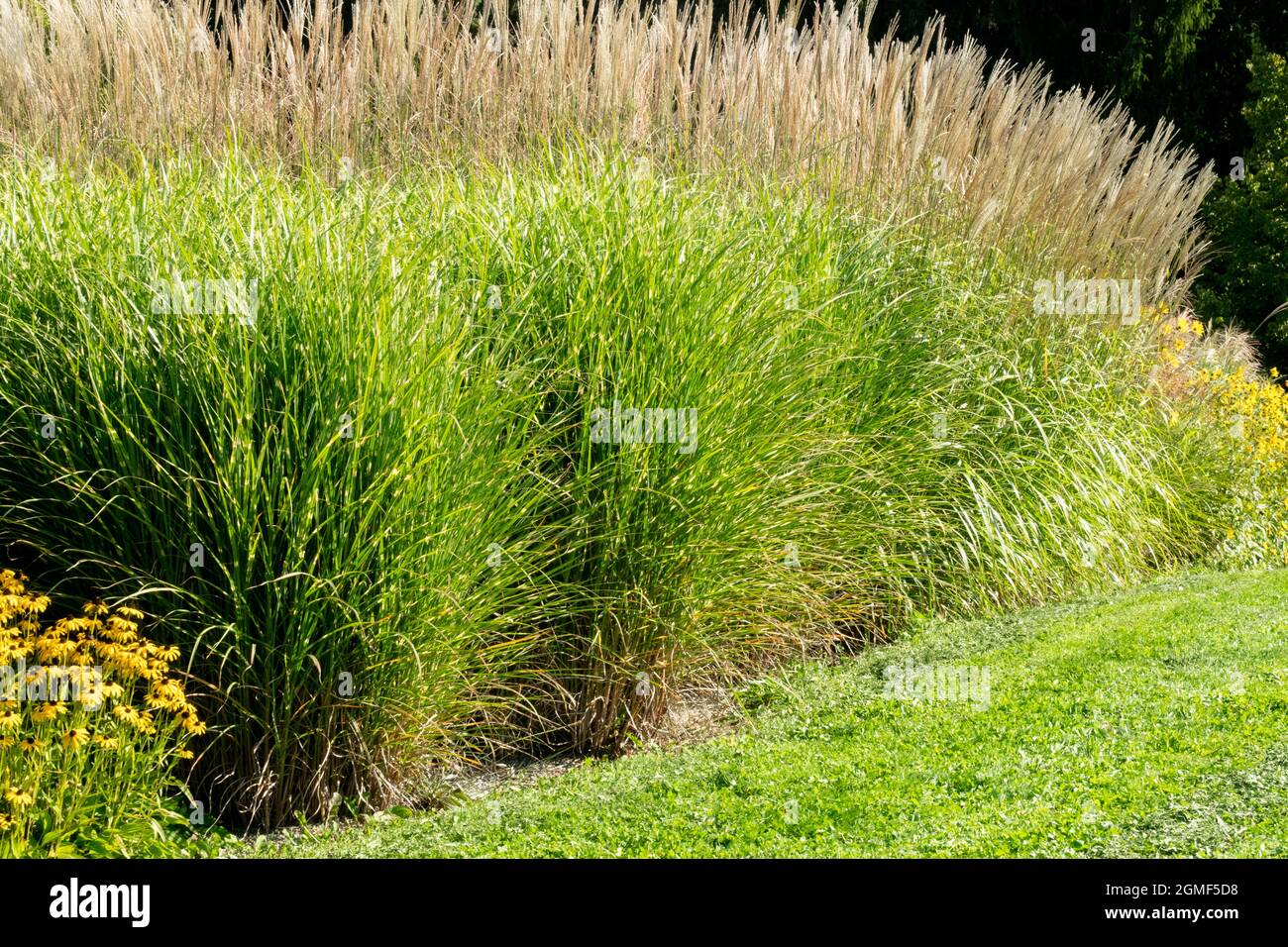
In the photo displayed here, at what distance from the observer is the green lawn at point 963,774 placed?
371 centimetres

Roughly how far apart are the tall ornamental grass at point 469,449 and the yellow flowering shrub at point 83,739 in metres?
0.21

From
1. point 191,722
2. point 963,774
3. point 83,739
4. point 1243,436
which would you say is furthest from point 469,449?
point 1243,436

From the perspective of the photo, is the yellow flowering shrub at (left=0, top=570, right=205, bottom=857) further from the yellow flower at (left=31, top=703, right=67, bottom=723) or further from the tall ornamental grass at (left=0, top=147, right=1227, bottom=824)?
the tall ornamental grass at (left=0, top=147, right=1227, bottom=824)

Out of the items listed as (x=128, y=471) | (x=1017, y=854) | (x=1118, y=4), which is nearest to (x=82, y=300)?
(x=128, y=471)

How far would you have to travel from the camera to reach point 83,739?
338cm

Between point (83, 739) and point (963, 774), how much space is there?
2.74 metres

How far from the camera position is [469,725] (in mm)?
4430

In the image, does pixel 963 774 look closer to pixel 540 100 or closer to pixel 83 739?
pixel 83 739

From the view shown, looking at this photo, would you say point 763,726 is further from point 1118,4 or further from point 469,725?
point 1118,4

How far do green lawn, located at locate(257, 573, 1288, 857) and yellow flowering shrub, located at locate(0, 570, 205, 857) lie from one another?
443mm

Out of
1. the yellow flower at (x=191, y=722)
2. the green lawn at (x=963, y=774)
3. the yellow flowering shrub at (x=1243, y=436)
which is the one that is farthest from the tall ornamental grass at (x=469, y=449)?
the yellow flowering shrub at (x=1243, y=436)

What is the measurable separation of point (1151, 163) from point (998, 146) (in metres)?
1.47

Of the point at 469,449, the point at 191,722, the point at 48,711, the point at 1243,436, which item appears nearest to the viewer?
the point at 48,711

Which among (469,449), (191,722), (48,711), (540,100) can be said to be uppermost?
(540,100)
